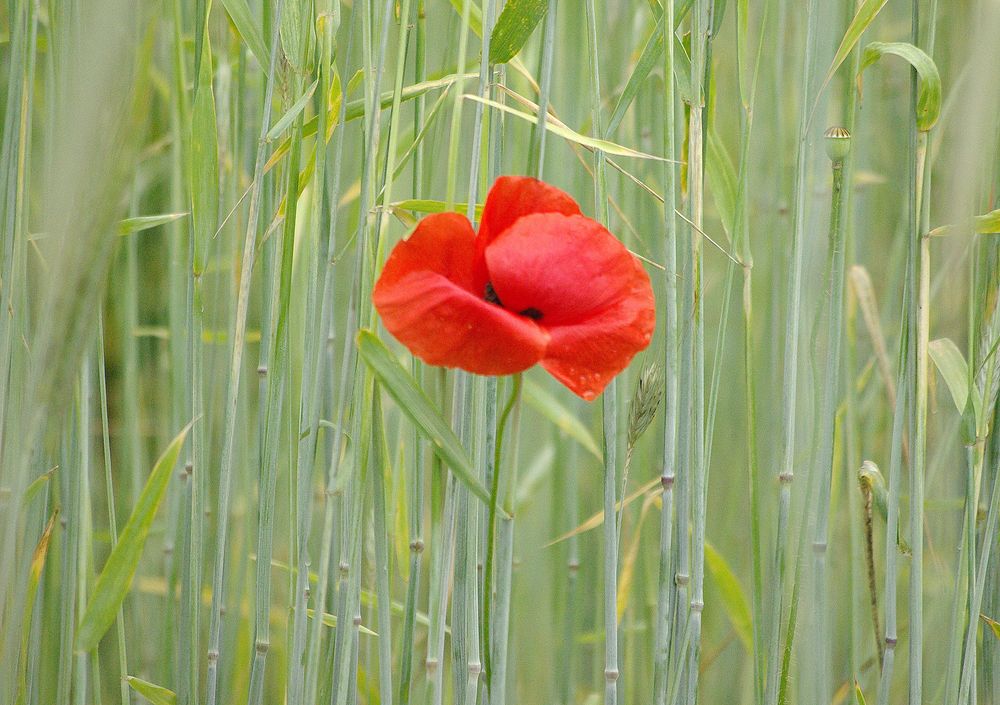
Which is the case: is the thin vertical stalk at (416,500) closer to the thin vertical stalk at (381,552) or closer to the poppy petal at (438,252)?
the thin vertical stalk at (381,552)

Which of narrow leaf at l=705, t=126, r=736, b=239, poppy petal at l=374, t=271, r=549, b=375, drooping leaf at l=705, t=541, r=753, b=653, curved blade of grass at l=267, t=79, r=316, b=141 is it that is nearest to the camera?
poppy petal at l=374, t=271, r=549, b=375

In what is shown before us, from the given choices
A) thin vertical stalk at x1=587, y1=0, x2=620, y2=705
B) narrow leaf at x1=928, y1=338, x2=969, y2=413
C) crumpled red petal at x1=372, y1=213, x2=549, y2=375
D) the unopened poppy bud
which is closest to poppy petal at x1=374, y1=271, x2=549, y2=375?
crumpled red petal at x1=372, y1=213, x2=549, y2=375

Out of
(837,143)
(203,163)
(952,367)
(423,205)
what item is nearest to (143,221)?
(203,163)

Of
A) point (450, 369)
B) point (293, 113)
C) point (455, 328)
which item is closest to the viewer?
point (455, 328)

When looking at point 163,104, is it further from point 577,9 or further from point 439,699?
point 439,699

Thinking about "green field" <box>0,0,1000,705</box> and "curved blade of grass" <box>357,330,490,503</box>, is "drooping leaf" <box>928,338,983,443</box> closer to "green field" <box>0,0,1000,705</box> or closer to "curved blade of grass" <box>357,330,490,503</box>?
"green field" <box>0,0,1000,705</box>

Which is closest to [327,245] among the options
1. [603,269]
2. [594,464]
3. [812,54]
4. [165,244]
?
[603,269]

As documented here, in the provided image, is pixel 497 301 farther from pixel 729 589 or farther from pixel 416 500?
pixel 729 589

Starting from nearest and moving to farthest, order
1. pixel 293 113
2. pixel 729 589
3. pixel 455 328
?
pixel 455 328 → pixel 293 113 → pixel 729 589
